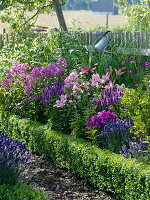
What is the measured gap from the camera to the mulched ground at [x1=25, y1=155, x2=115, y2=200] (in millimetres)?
4715

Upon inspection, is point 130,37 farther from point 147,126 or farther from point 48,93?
point 147,126

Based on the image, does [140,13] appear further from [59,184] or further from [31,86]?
[59,184]

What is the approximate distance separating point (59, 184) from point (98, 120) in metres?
1.05

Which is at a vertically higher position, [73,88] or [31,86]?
[73,88]

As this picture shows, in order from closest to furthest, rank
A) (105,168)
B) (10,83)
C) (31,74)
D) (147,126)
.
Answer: (105,168)
(147,126)
(31,74)
(10,83)

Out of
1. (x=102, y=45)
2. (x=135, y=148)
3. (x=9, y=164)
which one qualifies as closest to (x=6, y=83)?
(x=9, y=164)

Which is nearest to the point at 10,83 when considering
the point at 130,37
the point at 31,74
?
the point at 31,74

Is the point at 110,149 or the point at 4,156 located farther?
the point at 110,149

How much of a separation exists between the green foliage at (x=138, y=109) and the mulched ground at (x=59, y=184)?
1010 millimetres

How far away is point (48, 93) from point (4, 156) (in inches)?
77.9

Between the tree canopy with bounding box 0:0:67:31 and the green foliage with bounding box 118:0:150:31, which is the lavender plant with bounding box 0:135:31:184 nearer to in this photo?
the tree canopy with bounding box 0:0:67:31

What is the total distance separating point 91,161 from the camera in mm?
4855

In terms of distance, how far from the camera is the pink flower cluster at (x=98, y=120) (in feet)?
17.3

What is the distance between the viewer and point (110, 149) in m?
5.14
